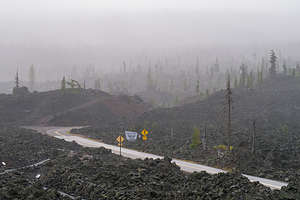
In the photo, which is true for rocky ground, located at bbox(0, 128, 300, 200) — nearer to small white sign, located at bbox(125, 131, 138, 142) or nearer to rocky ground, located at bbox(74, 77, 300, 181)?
rocky ground, located at bbox(74, 77, 300, 181)

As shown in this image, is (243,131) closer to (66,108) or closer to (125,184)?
(125,184)

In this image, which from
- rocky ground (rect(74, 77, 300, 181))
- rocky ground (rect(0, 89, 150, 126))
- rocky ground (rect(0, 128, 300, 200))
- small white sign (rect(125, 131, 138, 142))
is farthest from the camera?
rocky ground (rect(0, 89, 150, 126))

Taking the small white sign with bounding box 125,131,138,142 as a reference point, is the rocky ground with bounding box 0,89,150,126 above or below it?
above

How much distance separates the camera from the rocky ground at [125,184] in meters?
17.8

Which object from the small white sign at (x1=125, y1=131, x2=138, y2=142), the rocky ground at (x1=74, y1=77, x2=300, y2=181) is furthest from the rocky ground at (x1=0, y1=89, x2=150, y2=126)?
the small white sign at (x1=125, y1=131, x2=138, y2=142)

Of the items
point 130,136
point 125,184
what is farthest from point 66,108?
point 125,184

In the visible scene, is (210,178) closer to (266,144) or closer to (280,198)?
(280,198)

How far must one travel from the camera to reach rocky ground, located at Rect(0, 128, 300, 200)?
17797 mm

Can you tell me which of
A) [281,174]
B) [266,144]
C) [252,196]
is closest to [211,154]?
[266,144]

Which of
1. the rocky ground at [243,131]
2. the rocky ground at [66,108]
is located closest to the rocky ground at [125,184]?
the rocky ground at [243,131]

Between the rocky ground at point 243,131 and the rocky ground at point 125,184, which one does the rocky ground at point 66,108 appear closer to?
the rocky ground at point 243,131

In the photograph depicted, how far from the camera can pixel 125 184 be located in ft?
68.9

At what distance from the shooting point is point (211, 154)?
34.8m

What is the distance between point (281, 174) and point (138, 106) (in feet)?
261
